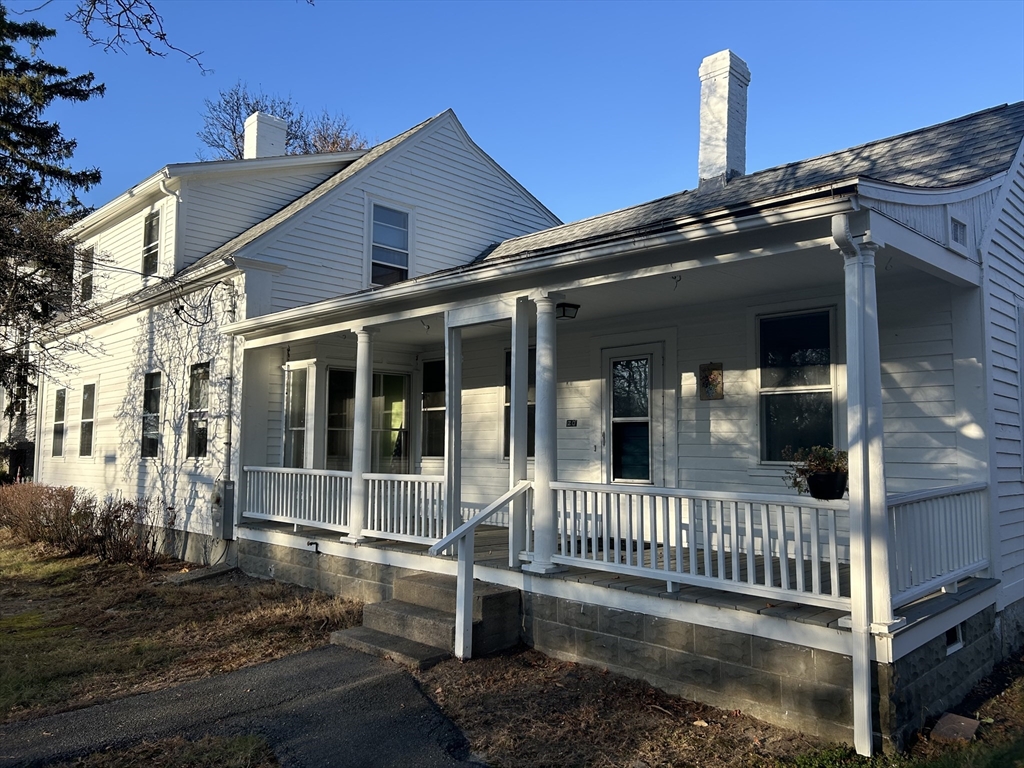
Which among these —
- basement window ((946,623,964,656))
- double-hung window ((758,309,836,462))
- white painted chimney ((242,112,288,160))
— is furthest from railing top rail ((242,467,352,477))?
white painted chimney ((242,112,288,160))

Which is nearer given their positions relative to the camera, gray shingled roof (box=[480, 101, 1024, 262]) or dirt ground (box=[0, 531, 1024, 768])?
dirt ground (box=[0, 531, 1024, 768])

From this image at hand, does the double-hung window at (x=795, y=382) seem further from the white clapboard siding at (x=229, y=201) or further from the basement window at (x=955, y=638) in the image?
the white clapboard siding at (x=229, y=201)

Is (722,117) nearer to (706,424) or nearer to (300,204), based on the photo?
(706,424)

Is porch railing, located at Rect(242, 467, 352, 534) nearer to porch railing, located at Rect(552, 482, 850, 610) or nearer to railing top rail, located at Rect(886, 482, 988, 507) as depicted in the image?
porch railing, located at Rect(552, 482, 850, 610)

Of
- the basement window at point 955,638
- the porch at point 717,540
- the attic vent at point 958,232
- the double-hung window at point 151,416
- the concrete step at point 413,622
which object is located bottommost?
the concrete step at point 413,622

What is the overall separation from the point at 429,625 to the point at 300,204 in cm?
831

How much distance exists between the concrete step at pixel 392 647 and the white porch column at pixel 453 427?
121cm

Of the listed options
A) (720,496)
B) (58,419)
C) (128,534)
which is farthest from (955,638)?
(58,419)

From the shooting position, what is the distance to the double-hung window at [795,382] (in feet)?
22.0

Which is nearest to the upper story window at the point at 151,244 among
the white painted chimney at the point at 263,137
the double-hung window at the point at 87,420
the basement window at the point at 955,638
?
the white painted chimney at the point at 263,137

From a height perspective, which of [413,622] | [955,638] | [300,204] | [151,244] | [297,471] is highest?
[300,204]

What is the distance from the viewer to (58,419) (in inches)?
643

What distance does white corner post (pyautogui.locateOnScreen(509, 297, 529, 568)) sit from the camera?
21.3ft

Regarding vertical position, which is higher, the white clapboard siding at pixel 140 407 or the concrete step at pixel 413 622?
the white clapboard siding at pixel 140 407
